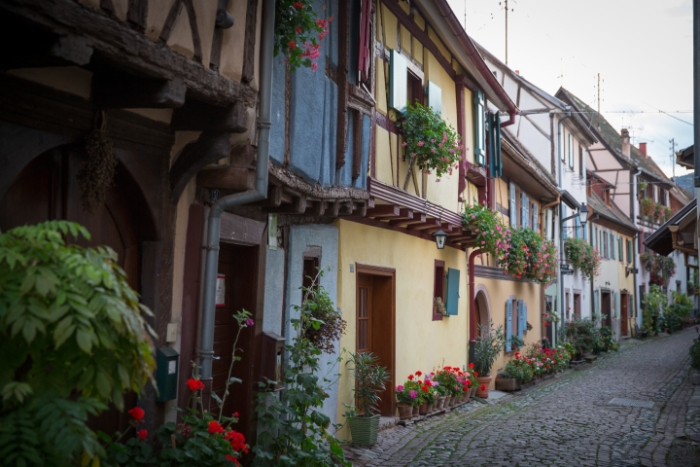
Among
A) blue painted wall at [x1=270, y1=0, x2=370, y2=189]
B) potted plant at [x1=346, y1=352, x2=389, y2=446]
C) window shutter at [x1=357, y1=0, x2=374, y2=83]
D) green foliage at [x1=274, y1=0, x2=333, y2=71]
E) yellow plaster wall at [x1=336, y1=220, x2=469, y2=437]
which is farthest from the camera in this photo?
yellow plaster wall at [x1=336, y1=220, x2=469, y2=437]

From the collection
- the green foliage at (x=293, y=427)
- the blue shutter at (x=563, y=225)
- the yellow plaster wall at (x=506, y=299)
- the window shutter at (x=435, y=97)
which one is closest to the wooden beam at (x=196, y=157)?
the green foliage at (x=293, y=427)

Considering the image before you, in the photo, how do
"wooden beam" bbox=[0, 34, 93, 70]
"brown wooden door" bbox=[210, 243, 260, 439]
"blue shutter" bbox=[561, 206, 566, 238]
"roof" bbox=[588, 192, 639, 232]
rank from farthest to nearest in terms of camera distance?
"roof" bbox=[588, 192, 639, 232]
"blue shutter" bbox=[561, 206, 566, 238]
"brown wooden door" bbox=[210, 243, 260, 439]
"wooden beam" bbox=[0, 34, 93, 70]

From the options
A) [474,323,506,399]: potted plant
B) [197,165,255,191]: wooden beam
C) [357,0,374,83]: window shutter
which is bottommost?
[474,323,506,399]: potted plant

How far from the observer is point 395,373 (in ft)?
36.1

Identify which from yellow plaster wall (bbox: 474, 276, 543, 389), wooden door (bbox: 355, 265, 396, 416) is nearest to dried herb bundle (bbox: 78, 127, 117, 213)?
wooden door (bbox: 355, 265, 396, 416)

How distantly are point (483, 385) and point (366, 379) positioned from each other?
5.39 m

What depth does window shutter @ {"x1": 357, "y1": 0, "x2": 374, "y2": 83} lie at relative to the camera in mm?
8586

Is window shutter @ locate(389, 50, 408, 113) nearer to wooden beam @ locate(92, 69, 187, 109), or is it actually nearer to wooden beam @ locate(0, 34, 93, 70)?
wooden beam @ locate(92, 69, 187, 109)

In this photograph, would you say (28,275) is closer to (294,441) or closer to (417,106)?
(294,441)

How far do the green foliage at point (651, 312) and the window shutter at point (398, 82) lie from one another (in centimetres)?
2847

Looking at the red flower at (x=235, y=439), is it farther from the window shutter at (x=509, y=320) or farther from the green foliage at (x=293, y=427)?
the window shutter at (x=509, y=320)

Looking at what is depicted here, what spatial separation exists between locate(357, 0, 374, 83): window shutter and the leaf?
20.8 feet

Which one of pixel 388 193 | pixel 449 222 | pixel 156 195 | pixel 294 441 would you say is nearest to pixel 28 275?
pixel 156 195

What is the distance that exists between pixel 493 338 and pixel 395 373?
505cm
